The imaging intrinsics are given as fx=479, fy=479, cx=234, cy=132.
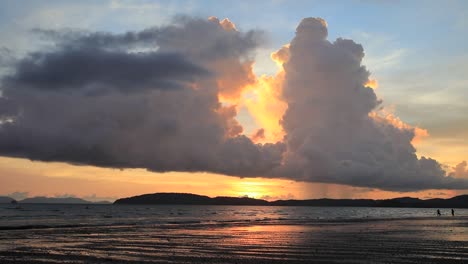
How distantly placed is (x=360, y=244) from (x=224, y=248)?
12.1m

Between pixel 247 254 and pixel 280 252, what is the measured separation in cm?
275

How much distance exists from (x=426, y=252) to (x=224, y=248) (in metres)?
14.9

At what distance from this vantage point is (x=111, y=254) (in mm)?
33594

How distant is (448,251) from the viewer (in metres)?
35.0

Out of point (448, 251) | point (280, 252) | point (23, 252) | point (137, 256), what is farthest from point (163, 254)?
point (448, 251)

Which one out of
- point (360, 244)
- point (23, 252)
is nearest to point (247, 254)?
point (360, 244)

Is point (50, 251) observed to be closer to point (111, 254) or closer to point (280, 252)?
point (111, 254)

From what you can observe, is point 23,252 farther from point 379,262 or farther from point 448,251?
point 448,251

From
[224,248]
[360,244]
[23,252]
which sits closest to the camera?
[23,252]

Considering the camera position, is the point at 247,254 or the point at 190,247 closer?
the point at 247,254

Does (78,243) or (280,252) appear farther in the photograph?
(78,243)

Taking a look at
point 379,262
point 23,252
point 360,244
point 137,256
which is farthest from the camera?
point 360,244

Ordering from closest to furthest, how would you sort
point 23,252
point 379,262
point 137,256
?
point 379,262
point 137,256
point 23,252

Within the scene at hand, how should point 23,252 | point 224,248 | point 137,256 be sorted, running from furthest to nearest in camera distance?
1. point 224,248
2. point 23,252
3. point 137,256
